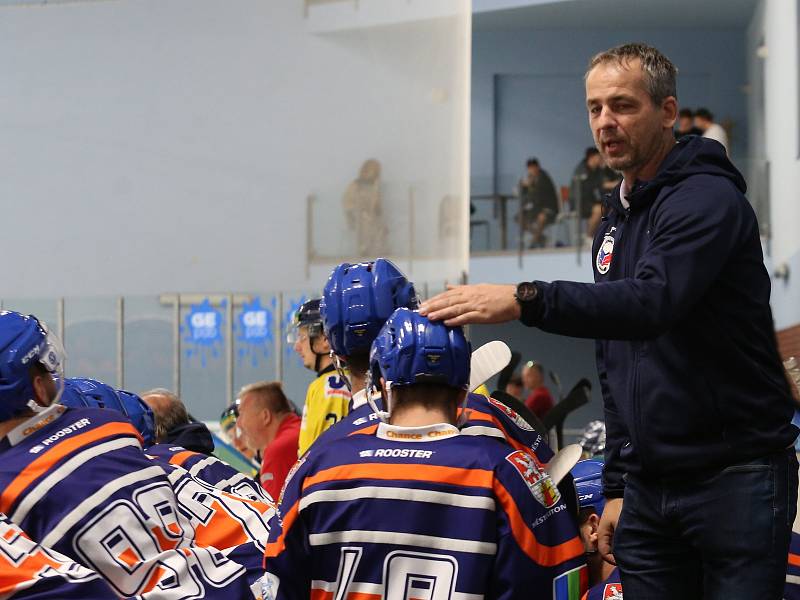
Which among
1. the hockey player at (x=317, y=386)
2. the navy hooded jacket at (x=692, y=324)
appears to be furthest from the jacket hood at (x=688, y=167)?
the hockey player at (x=317, y=386)

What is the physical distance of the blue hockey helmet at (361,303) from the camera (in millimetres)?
3445

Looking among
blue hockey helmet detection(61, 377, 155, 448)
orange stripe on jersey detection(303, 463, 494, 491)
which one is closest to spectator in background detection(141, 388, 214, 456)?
blue hockey helmet detection(61, 377, 155, 448)

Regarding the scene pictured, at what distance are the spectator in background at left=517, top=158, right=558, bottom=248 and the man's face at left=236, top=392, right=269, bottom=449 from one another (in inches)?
461

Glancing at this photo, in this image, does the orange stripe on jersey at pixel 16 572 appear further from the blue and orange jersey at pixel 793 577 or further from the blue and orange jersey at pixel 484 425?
the blue and orange jersey at pixel 793 577

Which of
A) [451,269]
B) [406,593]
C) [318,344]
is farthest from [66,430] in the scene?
[451,269]

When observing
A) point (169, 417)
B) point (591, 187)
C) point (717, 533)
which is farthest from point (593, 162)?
point (717, 533)

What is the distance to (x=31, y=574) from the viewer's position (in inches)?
104

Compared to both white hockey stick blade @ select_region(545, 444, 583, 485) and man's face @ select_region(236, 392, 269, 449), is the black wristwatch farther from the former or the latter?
man's face @ select_region(236, 392, 269, 449)

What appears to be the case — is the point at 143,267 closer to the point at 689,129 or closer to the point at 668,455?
the point at 689,129

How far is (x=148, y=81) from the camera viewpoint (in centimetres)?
1183

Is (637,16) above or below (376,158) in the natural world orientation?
above

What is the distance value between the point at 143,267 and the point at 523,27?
13.9 m

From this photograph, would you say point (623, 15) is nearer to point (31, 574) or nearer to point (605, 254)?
point (605, 254)

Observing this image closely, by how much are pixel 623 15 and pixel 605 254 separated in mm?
20846
